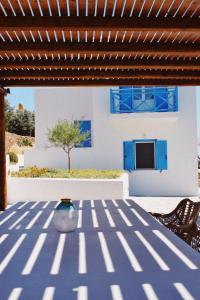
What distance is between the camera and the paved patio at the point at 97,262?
1955 millimetres

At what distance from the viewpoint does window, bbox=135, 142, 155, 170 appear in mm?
14406

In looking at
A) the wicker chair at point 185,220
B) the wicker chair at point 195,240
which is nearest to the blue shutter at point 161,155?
the wicker chair at point 185,220

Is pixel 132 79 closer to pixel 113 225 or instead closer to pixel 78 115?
pixel 113 225

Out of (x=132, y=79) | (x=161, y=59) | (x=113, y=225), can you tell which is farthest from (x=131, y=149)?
(x=113, y=225)

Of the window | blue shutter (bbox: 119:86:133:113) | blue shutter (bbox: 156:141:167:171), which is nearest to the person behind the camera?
blue shutter (bbox: 119:86:133:113)

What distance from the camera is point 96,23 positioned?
332cm

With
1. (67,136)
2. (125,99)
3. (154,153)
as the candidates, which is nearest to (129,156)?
(154,153)

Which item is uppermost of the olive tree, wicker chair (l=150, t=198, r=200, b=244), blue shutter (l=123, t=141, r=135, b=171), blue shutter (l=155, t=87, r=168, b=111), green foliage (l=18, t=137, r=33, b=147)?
blue shutter (l=155, t=87, r=168, b=111)

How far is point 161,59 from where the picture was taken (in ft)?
16.0

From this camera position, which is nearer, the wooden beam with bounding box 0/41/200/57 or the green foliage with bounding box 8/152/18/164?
the wooden beam with bounding box 0/41/200/57

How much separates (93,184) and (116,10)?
19.2 feet

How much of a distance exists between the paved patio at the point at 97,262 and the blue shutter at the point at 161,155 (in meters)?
9.23

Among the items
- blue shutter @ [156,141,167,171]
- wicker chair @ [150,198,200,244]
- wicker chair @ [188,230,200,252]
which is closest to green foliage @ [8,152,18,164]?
blue shutter @ [156,141,167,171]

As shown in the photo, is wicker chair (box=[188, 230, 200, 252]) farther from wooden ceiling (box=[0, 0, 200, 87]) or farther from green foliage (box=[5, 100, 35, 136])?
green foliage (box=[5, 100, 35, 136])
